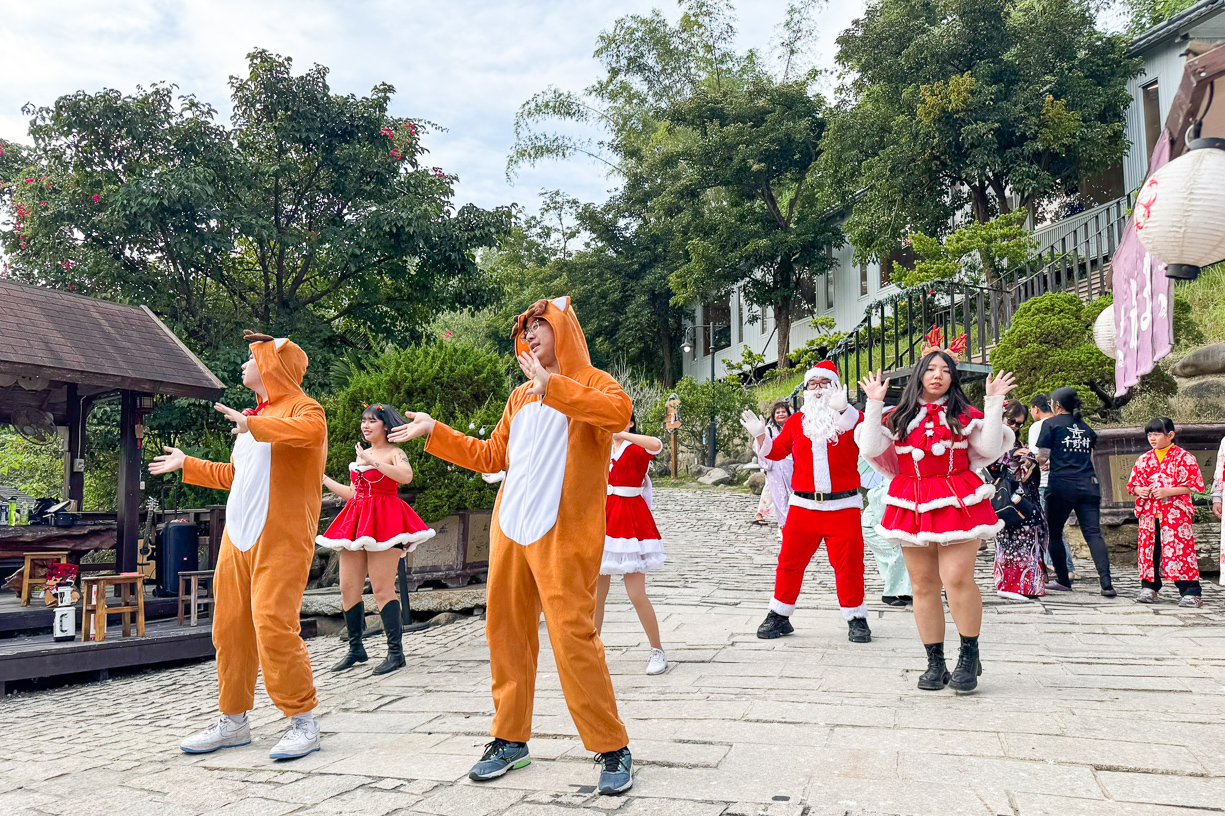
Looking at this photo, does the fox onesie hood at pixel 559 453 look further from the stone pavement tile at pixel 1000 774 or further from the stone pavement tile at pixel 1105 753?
the stone pavement tile at pixel 1105 753

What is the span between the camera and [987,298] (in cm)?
1680

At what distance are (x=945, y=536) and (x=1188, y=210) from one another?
108 inches

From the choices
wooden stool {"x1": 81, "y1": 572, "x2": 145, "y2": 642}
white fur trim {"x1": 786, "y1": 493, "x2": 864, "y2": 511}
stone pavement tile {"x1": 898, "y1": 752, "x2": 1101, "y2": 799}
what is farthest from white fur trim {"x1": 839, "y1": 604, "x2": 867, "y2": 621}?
wooden stool {"x1": 81, "y1": 572, "x2": 145, "y2": 642}

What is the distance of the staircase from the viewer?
13.7 metres

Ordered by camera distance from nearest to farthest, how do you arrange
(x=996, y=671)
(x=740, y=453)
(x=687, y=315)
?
(x=996, y=671) < (x=740, y=453) < (x=687, y=315)

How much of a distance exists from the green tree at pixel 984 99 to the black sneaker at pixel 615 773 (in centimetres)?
1770

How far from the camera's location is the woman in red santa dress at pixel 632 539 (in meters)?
5.61

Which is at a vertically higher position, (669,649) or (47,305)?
(47,305)

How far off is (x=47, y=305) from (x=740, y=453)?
16.1 meters

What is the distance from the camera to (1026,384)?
1156cm

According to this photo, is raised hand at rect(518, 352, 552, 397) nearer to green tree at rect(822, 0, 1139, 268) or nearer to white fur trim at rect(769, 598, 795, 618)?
white fur trim at rect(769, 598, 795, 618)

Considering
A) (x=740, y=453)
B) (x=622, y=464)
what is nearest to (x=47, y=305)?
(x=622, y=464)

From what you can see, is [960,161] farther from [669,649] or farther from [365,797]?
[365,797]

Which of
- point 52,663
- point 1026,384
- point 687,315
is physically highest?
point 687,315
